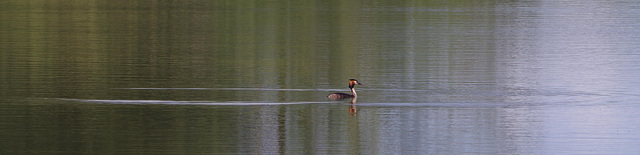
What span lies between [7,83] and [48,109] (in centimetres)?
431

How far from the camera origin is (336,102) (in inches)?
846

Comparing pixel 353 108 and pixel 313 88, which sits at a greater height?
pixel 313 88

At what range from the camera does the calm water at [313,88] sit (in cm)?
1747

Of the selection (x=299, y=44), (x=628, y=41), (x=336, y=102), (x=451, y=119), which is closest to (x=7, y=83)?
(x=336, y=102)

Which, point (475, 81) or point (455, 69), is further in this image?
point (455, 69)

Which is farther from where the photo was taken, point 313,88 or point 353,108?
point 313,88

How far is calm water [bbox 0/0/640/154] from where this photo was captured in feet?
57.3

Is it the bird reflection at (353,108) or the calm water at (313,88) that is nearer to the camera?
the calm water at (313,88)

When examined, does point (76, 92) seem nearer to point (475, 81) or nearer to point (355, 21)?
point (475, 81)

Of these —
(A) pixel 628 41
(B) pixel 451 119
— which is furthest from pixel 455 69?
(A) pixel 628 41

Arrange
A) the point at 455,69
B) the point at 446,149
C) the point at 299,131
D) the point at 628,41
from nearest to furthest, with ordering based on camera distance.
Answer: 1. the point at 446,149
2. the point at 299,131
3. the point at 455,69
4. the point at 628,41

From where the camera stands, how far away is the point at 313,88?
23.8 metres

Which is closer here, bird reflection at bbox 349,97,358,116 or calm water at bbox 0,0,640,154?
calm water at bbox 0,0,640,154

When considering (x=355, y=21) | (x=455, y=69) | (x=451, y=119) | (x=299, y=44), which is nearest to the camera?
(x=451, y=119)
